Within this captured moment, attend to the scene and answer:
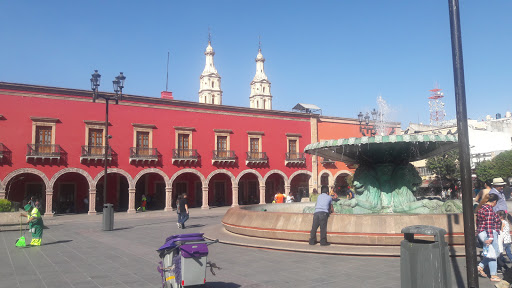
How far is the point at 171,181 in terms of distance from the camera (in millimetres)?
25156

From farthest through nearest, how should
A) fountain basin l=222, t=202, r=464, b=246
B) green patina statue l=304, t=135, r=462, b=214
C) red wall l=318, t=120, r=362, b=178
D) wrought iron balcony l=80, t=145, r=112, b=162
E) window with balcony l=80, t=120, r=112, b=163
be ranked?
red wall l=318, t=120, r=362, b=178 → window with balcony l=80, t=120, r=112, b=163 → wrought iron balcony l=80, t=145, r=112, b=162 → green patina statue l=304, t=135, r=462, b=214 → fountain basin l=222, t=202, r=464, b=246

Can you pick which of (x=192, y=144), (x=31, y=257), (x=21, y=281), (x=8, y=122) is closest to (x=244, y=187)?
(x=192, y=144)

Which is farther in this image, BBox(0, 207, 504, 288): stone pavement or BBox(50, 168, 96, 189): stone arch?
BBox(50, 168, 96, 189): stone arch

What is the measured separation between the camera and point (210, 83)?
57.5 m

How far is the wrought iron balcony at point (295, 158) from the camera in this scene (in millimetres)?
29609

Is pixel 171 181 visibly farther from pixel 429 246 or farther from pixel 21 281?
pixel 429 246

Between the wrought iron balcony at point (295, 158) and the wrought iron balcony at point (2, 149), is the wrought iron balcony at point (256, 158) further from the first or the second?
the wrought iron balcony at point (2, 149)

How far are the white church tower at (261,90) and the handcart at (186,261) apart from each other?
54.8 metres

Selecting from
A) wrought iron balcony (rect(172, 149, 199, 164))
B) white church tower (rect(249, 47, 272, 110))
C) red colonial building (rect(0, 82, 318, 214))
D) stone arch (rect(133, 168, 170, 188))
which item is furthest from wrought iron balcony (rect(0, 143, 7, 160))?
white church tower (rect(249, 47, 272, 110))

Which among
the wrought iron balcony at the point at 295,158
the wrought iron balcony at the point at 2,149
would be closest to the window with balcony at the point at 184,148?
the wrought iron balcony at the point at 295,158

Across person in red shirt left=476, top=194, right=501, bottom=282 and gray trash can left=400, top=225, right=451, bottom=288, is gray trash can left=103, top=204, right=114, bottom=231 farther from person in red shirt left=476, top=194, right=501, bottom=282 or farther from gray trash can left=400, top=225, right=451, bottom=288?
gray trash can left=400, top=225, right=451, bottom=288

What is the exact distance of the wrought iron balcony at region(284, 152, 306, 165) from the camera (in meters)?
29.6

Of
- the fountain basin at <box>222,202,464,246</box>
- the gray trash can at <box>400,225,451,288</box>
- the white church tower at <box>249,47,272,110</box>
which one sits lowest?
the fountain basin at <box>222,202,464,246</box>

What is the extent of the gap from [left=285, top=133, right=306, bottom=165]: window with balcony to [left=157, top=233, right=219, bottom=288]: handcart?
984 inches
